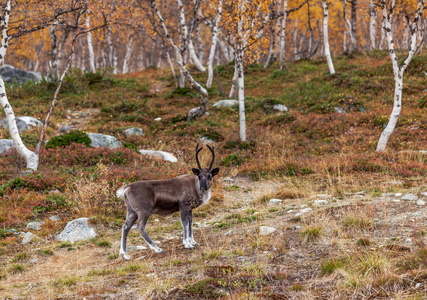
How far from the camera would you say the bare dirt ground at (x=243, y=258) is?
203 inches

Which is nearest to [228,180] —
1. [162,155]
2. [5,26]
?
[162,155]

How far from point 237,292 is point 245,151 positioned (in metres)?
12.1

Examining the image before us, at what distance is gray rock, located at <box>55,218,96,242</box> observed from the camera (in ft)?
28.7

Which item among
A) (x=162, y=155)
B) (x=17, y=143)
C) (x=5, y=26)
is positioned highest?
(x=5, y=26)

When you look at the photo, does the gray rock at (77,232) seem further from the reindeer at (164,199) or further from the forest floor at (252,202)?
the reindeer at (164,199)

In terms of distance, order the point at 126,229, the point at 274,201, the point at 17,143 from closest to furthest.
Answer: the point at 126,229, the point at 274,201, the point at 17,143

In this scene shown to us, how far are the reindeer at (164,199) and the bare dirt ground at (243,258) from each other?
48 cm

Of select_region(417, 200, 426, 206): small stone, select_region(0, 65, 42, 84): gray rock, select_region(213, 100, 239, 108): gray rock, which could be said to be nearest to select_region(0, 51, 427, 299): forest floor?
select_region(417, 200, 426, 206): small stone

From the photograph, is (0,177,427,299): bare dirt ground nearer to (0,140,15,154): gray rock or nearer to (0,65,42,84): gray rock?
(0,140,15,154): gray rock

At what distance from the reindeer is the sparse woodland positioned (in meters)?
0.48

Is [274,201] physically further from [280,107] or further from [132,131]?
[280,107]

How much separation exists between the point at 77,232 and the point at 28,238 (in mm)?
1078

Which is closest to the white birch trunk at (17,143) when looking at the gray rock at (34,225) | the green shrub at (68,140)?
the green shrub at (68,140)

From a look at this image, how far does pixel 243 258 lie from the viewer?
6.45 meters
